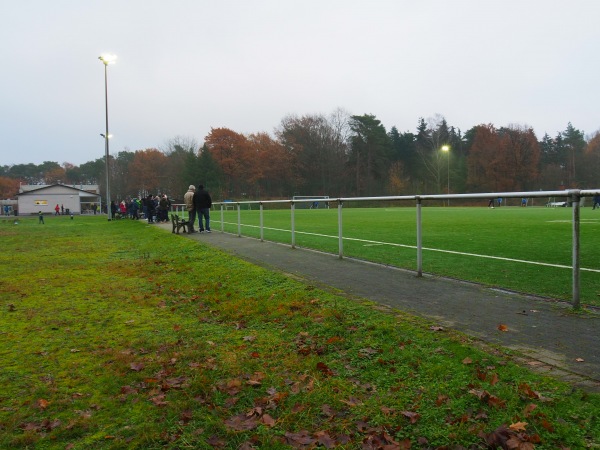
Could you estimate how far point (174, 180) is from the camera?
9275 centimetres

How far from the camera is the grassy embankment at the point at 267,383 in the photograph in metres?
2.65

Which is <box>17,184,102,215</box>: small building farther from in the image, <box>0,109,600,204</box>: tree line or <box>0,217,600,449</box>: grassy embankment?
<box>0,217,600,449</box>: grassy embankment

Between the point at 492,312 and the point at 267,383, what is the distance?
239 centimetres

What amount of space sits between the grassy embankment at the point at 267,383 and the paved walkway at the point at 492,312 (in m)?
0.27

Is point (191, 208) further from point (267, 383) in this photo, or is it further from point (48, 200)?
point (48, 200)

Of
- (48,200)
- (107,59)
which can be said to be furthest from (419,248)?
(48,200)

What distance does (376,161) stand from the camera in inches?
3396

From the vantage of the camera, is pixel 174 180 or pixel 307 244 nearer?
pixel 307 244

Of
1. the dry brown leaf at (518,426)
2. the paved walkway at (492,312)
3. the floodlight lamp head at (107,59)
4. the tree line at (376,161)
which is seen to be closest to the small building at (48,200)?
the tree line at (376,161)

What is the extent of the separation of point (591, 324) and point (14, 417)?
14.5ft

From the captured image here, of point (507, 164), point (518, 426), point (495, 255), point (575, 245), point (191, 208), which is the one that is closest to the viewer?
point (518, 426)

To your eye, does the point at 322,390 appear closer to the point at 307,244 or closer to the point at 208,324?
the point at 208,324

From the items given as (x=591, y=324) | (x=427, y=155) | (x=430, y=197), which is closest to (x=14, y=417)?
(x=591, y=324)

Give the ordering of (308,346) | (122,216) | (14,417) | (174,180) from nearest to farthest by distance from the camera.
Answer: (14,417) < (308,346) < (122,216) < (174,180)
